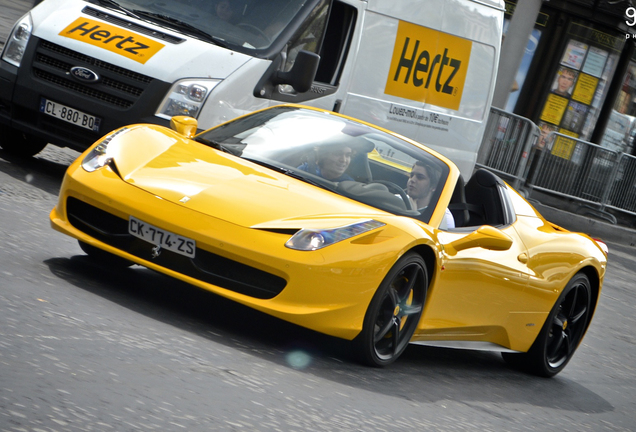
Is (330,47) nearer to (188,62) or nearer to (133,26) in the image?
(188,62)

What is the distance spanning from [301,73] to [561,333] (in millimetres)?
3209

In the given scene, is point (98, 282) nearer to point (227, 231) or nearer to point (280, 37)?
point (227, 231)

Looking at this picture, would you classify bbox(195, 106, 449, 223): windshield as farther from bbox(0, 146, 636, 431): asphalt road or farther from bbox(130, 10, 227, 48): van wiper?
bbox(130, 10, 227, 48): van wiper

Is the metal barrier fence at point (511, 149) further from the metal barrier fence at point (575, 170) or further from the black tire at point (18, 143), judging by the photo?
the black tire at point (18, 143)

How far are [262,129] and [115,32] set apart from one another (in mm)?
2668

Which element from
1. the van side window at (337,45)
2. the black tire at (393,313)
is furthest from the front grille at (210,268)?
the van side window at (337,45)

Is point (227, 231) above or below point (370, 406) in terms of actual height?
above

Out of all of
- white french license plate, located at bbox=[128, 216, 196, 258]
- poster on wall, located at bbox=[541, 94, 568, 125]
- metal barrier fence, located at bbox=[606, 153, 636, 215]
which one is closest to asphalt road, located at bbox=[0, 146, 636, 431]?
white french license plate, located at bbox=[128, 216, 196, 258]

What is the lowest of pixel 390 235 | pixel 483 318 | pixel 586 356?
pixel 586 356

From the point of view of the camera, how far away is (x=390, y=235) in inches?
199

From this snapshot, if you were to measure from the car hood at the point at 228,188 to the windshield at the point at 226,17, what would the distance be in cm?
320

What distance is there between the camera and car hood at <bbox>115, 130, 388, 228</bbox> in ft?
16.3

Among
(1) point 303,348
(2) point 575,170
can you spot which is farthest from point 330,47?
(2) point 575,170

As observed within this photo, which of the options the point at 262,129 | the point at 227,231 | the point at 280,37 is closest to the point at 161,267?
the point at 227,231
